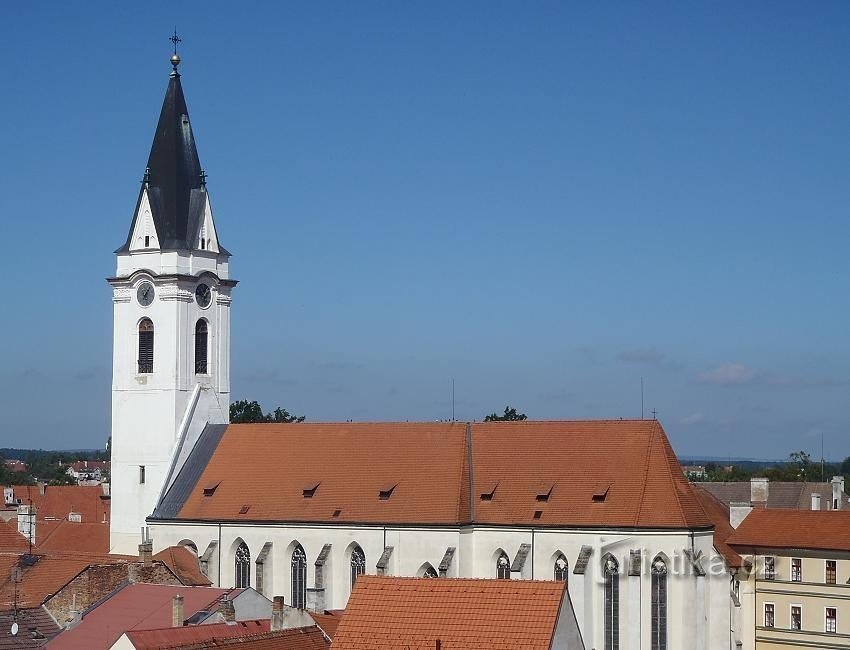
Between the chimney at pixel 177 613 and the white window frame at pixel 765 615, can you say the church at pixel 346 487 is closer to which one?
the white window frame at pixel 765 615

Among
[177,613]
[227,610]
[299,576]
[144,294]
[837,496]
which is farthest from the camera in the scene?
[837,496]

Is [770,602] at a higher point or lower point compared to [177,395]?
lower

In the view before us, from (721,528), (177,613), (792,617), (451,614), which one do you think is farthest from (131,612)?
(792,617)

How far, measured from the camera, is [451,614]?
142 ft

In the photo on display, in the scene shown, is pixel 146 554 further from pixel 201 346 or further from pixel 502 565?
pixel 201 346

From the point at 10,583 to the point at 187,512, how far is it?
15.4m

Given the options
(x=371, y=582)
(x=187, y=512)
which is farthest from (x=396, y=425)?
(x=371, y=582)

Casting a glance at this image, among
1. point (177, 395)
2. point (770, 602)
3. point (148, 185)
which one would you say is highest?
point (148, 185)

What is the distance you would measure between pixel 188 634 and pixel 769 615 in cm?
3606

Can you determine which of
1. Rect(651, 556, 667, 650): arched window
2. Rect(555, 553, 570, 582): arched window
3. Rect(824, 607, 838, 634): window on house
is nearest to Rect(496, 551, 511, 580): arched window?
Rect(555, 553, 570, 582): arched window

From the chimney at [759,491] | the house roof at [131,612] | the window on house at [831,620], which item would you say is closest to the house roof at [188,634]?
the house roof at [131,612]

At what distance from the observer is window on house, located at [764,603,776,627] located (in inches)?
2931

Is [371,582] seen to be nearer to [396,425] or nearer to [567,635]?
[567,635]

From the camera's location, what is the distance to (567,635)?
Answer: 43.4m
